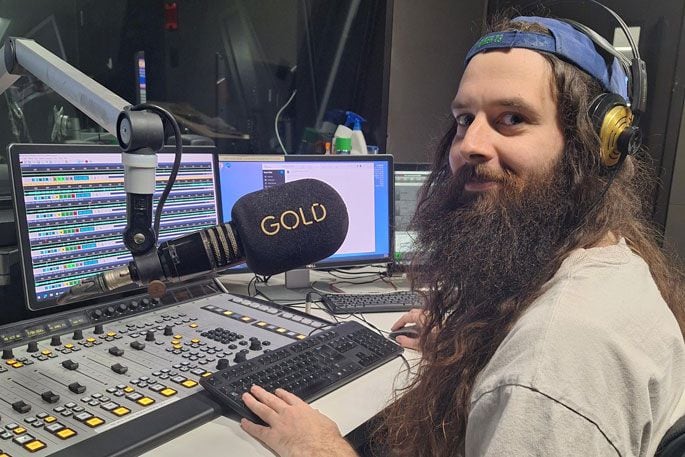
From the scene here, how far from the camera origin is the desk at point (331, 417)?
796 mm

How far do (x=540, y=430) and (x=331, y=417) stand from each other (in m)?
0.44

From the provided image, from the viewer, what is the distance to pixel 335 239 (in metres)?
0.78

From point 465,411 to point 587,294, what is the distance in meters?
0.26

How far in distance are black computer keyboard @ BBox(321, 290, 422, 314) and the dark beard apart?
57 centimetres

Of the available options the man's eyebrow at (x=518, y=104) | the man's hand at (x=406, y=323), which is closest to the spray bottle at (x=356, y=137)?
the man's hand at (x=406, y=323)

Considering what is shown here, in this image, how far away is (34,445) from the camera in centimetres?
72

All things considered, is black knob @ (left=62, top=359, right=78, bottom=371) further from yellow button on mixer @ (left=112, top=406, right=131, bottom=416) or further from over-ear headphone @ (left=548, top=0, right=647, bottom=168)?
over-ear headphone @ (left=548, top=0, right=647, bottom=168)

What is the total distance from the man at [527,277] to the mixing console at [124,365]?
0.49 ft

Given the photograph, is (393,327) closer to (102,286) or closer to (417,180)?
(417,180)

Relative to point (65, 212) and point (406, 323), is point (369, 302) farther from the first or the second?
point (65, 212)

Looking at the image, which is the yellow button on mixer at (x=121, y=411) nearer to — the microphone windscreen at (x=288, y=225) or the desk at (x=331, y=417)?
the desk at (x=331, y=417)

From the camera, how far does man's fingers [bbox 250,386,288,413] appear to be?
2.86 feet

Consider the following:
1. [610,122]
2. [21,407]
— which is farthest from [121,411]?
[610,122]

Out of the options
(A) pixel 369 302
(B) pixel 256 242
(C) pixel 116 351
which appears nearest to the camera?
(B) pixel 256 242
